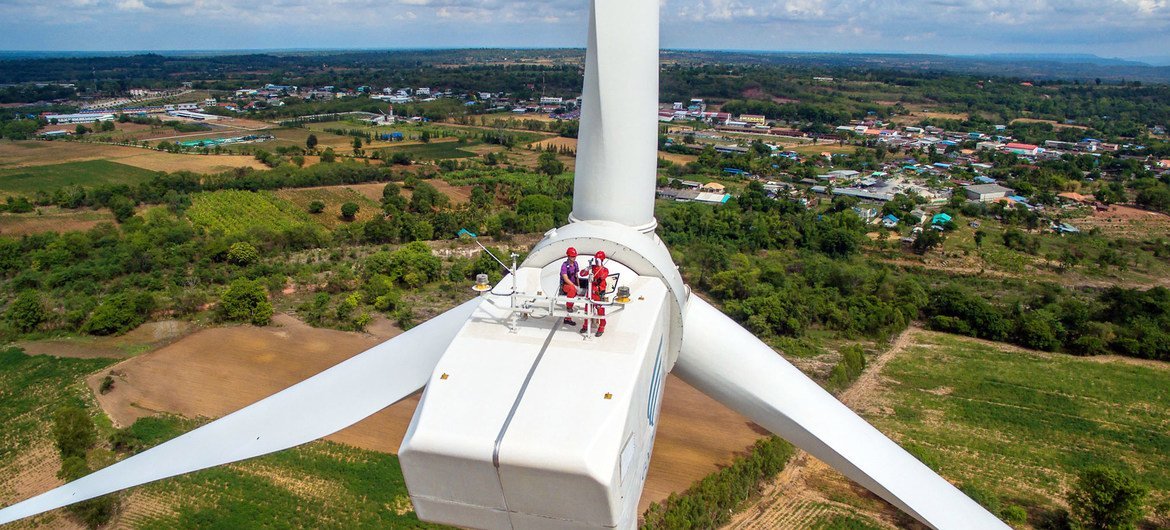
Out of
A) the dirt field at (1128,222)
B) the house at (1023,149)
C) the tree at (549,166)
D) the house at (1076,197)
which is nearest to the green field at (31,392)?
the tree at (549,166)

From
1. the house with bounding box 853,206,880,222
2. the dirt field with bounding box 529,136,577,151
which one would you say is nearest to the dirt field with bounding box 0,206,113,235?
the dirt field with bounding box 529,136,577,151

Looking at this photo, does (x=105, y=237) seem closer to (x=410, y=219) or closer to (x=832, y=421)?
(x=410, y=219)

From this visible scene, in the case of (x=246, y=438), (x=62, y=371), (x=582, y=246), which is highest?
(x=582, y=246)

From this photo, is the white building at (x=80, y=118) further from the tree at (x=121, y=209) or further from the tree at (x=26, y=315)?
the tree at (x=26, y=315)

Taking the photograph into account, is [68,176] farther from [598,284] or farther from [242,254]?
[598,284]

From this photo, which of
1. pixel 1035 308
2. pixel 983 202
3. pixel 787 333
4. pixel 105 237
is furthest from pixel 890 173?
pixel 105 237
